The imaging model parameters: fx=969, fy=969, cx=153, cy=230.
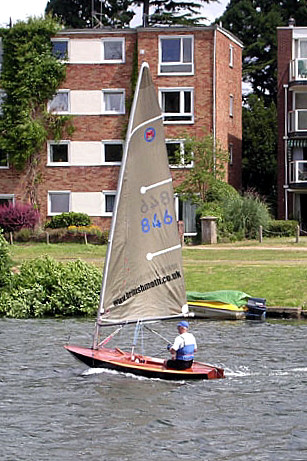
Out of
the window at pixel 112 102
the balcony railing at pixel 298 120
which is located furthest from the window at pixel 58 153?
the balcony railing at pixel 298 120

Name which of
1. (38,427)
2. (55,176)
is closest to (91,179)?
(55,176)

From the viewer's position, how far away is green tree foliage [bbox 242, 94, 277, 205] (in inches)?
2950

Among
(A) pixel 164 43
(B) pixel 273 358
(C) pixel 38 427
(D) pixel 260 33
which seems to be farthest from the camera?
(D) pixel 260 33

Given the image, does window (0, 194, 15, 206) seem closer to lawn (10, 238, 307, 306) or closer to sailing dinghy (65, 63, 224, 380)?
lawn (10, 238, 307, 306)

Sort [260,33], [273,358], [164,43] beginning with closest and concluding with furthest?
1. [273,358]
2. [164,43]
3. [260,33]

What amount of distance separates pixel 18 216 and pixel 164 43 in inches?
561

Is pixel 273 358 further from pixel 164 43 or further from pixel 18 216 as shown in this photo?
pixel 164 43

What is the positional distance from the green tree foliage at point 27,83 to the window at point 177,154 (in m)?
6.75

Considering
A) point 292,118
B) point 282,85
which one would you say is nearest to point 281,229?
point 292,118

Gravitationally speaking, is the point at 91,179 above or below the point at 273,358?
above

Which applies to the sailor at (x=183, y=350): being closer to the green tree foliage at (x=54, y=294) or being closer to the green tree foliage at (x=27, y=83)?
the green tree foliage at (x=54, y=294)

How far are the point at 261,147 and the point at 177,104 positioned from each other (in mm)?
16508

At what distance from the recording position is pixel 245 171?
75812 millimetres

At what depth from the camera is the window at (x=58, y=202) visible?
60753mm
